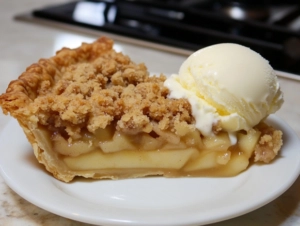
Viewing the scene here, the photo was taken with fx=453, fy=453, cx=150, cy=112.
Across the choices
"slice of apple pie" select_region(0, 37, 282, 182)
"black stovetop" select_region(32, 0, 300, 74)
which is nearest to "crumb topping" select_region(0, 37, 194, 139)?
"slice of apple pie" select_region(0, 37, 282, 182)

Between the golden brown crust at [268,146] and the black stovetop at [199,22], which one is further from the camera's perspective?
the black stovetop at [199,22]

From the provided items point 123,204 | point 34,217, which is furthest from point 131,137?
point 34,217

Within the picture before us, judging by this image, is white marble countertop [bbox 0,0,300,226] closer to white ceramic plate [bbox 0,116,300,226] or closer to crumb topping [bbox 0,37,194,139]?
white ceramic plate [bbox 0,116,300,226]

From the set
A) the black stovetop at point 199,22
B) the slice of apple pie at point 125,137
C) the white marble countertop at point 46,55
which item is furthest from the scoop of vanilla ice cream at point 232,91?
the black stovetop at point 199,22

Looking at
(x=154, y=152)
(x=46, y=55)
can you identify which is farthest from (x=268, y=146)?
(x=46, y=55)

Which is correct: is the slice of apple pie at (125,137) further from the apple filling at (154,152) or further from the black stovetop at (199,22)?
the black stovetop at (199,22)

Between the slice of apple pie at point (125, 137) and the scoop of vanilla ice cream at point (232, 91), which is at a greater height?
the scoop of vanilla ice cream at point (232, 91)
